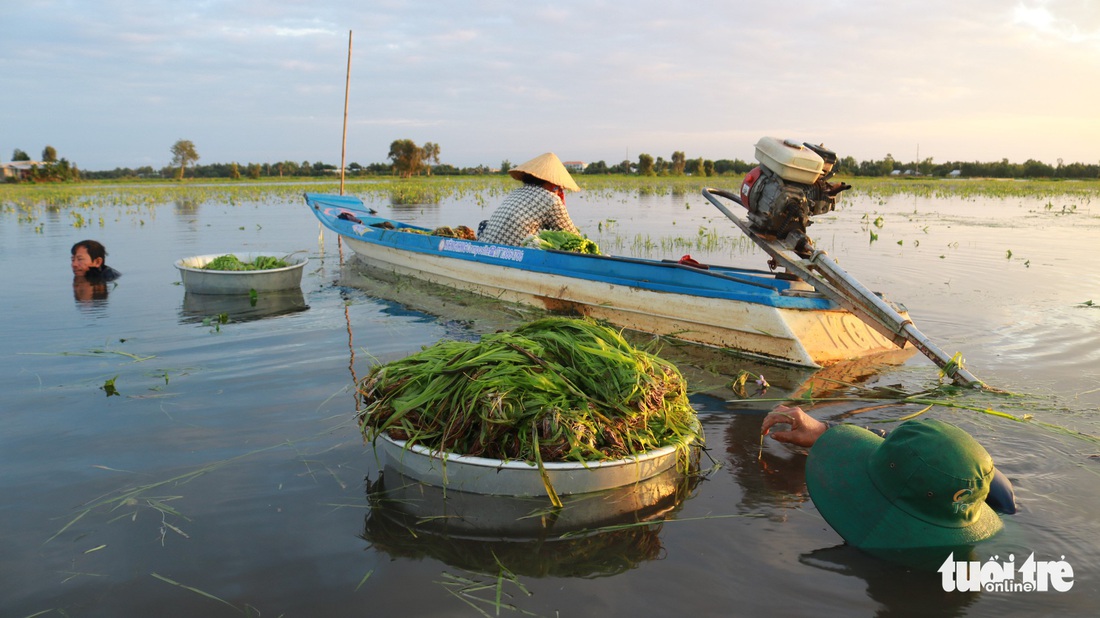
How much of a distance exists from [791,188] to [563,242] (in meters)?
2.83

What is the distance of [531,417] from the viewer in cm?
311

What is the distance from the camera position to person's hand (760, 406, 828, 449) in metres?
3.80

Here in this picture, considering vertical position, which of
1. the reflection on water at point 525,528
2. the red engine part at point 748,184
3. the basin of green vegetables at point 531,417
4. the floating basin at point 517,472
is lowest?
the reflection on water at point 525,528

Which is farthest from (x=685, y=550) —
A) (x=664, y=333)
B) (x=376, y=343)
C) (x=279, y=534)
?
(x=376, y=343)

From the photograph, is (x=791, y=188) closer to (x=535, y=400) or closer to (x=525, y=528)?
(x=535, y=400)

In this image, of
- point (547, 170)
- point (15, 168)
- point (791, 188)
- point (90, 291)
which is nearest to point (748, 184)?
point (791, 188)

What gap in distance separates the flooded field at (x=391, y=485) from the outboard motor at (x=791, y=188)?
115 cm

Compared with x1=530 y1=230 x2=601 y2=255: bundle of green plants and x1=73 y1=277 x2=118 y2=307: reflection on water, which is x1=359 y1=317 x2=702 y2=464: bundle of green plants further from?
x1=73 y1=277 x2=118 y2=307: reflection on water

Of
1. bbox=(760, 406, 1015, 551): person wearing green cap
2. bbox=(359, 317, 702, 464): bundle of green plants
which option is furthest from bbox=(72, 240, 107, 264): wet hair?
bbox=(760, 406, 1015, 551): person wearing green cap

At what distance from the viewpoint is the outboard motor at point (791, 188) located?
4.99 meters

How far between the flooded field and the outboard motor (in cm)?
115

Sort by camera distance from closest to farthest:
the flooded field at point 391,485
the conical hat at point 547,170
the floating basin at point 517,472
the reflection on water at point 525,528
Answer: the flooded field at point 391,485, the reflection on water at point 525,528, the floating basin at point 517,472, the conical hat at point 547,170

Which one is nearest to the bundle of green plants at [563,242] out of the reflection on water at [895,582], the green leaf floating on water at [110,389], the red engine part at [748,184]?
the red engine part at [748,184]

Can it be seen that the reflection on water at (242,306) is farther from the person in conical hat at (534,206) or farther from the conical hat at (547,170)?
the conical hat at (547,170)
